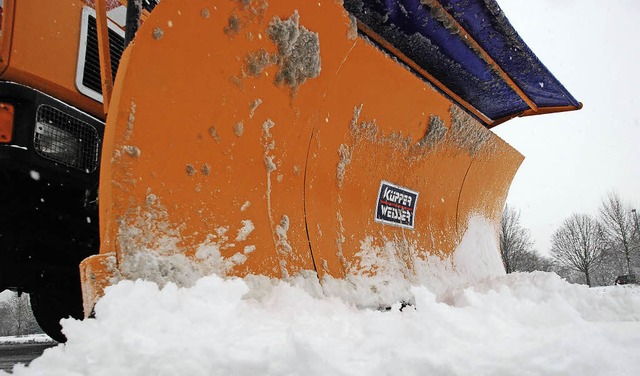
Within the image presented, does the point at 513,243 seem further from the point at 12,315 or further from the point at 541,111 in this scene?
the point at 12,315

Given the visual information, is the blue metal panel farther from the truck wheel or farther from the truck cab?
the truck wheel

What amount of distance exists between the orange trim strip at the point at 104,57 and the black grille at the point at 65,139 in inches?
9.7

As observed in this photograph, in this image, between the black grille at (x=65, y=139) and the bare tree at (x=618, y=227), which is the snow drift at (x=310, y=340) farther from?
the bare tree at (x=618, y=227)

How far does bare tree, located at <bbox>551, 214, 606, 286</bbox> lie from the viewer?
1052 inches

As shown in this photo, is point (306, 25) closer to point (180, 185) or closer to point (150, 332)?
→ point (180, 185)

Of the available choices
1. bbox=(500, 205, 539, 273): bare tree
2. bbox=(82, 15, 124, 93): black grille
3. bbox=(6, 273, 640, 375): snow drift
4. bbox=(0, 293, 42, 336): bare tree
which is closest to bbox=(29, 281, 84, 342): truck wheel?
bbox=(82, 15, 124, 93): black grille

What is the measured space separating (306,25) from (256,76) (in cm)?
31

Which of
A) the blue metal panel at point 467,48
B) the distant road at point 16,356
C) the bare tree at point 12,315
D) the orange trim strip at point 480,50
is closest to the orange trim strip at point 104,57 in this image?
the blue metal panel at point 467,48

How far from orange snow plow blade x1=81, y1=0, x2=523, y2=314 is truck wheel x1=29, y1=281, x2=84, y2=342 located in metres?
1.41

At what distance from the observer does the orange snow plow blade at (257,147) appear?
123cm

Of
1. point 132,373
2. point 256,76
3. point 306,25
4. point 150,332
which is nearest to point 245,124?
point 256,76

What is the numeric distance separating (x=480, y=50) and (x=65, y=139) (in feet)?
7.44

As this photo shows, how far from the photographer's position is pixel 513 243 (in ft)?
75.9

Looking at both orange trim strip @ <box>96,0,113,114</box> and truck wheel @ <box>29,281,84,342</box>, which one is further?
truck wheel @ <box>29,281,84,342</box>
